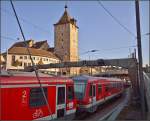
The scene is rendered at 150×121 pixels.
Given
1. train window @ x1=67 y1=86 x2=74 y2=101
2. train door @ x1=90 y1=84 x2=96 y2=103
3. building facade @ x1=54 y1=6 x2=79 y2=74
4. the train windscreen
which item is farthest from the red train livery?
building facade @ x1=54 y1=6 x2=79 y2=74

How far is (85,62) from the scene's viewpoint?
50750 mm

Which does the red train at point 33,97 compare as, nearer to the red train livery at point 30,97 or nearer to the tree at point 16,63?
the red train livery at point 30,97

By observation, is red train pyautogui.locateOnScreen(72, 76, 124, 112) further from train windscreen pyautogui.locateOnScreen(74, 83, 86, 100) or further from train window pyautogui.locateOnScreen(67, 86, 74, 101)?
train window pyautogui.locateOnScreen(67, 86, 74, 101)

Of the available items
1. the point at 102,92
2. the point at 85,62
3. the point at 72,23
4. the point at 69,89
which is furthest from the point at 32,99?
the point at 72,23

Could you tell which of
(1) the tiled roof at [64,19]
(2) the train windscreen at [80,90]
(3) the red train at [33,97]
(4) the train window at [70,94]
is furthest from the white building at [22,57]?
(3) the red train at [33,97]

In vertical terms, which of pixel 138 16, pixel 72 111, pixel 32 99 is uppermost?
pixel 138 16

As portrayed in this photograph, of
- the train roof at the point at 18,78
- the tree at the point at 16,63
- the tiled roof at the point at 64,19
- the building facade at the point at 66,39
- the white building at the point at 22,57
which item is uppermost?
the tiled roof at the point at 64,19

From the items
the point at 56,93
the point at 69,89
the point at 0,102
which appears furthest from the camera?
the point at 69,89

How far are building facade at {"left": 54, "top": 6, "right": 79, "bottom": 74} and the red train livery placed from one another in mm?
110547

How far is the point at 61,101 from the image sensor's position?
43.9 feet

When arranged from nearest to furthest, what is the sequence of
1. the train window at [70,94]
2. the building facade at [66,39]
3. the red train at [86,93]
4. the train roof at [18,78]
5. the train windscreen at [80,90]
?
the train roof at [18,78], the train window at [70,94], the red train at [86,93], the train windscreen at [80,90], the building facade at [66,39]

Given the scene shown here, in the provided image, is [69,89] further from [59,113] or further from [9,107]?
[9,107]

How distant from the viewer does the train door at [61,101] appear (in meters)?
13.0

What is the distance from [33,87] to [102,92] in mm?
14471
